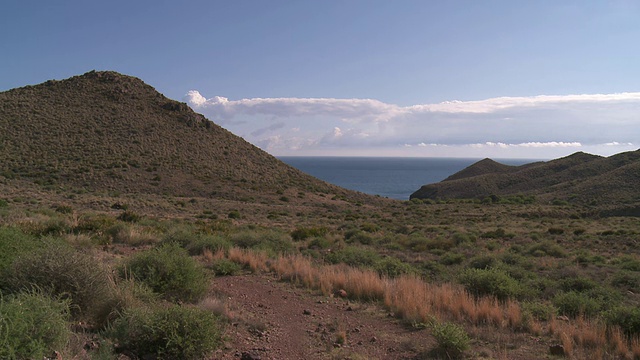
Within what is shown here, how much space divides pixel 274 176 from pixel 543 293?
160 ft

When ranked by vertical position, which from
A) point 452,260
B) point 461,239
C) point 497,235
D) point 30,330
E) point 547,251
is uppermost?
point 30,330

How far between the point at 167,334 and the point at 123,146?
5086 centimetres

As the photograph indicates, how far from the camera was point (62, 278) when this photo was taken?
5512 millimetres

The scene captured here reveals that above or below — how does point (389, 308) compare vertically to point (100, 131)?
below

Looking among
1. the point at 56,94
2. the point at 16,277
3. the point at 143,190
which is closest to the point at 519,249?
the point at 16,277

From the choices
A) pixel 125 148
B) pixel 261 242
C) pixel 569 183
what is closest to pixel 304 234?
pixel 261 242

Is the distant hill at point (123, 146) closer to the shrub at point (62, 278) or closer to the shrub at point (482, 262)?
the shrub at point (482, 262)

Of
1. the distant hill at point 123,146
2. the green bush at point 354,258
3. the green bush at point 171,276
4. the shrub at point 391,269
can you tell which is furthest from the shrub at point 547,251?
the distant hill at point 123,146

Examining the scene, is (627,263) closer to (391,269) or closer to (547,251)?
(547,251)

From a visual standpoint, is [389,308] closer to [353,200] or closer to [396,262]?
[396,262]

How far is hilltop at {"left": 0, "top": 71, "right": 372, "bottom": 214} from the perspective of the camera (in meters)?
42.0

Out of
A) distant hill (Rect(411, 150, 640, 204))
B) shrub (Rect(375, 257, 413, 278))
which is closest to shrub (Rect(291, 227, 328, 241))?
shrub (Rect(375, 257, 413, 278))

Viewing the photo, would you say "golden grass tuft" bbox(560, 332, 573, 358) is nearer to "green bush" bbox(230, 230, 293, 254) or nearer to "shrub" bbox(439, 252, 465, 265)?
"shrub" bbox(439, 252, 465, 265)

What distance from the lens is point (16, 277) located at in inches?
214
